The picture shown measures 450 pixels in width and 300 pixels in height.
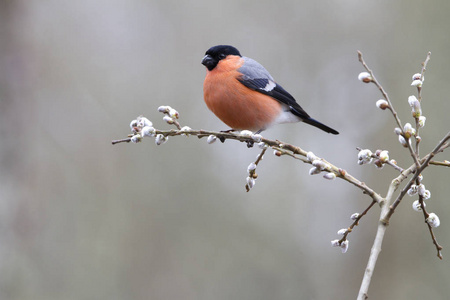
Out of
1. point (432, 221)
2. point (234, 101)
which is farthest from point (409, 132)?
point (234, 101)

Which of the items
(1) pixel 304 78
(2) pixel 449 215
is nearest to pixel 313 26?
(1) pixel 304 78

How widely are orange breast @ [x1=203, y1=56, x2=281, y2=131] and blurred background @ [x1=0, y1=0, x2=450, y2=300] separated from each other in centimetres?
178

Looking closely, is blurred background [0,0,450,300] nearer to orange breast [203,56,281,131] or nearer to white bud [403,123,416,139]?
orange breast [203,56,281,131]

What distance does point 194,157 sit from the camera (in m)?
5.06

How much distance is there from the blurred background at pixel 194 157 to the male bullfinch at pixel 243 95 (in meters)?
1.66

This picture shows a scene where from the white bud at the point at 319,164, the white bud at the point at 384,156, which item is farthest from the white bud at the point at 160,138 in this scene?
the white bud at the point at 384,156

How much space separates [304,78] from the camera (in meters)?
5.16

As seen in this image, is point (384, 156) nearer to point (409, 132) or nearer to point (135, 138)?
point (409, 132)

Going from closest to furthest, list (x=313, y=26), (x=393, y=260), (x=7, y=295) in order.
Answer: (x=7, y=295), (x=393, y=260), (x=313, y=26)

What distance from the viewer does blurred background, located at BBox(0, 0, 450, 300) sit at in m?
4.12

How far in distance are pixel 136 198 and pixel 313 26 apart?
8.69 feet

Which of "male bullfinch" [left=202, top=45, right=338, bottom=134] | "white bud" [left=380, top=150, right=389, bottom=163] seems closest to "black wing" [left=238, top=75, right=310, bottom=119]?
"male bullfinch" [left=202, top=45, right=338, bottom=134]

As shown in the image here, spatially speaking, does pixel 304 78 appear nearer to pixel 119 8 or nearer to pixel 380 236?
pixel 119 8

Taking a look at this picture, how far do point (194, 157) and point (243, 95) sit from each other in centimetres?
Answer: 261
